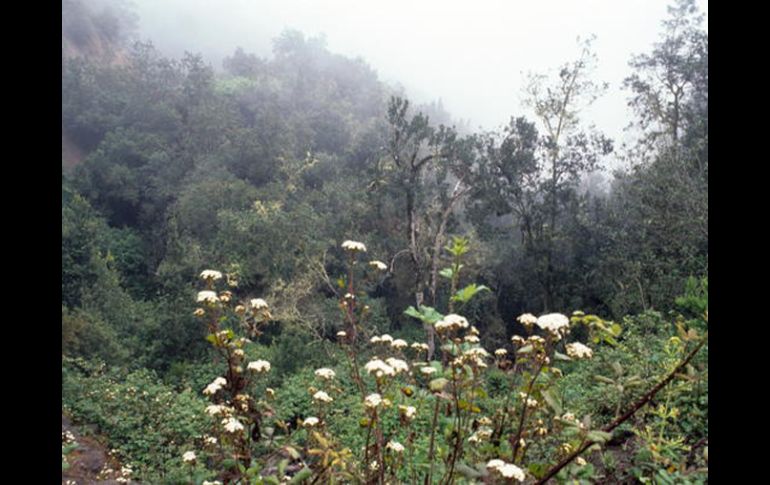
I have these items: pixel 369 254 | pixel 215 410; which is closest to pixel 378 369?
pixel 215 410

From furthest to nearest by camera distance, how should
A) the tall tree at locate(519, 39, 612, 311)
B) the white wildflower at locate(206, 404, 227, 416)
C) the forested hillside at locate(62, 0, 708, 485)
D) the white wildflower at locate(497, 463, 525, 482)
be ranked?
1. the tall tree at locate(519, 39, 612, 311)
2. the forested hillside at locate(62, 0, 708, 485)
3. the white wildflower at locate(206, 404, 227, 416)
4. the white wildflower at locate(497, 463, 525, 482)

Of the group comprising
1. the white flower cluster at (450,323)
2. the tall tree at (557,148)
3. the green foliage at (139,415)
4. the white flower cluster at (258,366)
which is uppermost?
the tall tree at (557,148)

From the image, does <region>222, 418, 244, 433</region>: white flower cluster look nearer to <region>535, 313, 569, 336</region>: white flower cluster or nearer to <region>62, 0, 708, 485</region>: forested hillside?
<region>62, 0, 708, 485</region>: forested hillside

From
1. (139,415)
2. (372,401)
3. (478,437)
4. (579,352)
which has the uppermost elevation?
(579,352)

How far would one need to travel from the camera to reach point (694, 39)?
1159cm

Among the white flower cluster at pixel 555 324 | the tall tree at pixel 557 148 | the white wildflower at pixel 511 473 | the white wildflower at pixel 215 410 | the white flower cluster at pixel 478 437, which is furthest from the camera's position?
the tall tree at pixel 557 148

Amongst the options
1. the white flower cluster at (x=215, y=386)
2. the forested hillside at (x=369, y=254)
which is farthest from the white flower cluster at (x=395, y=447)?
the white flower cluster at (x=215, y=386)

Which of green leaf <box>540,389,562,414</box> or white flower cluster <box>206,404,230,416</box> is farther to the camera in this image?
white flower cluster <box>206,404,230,416</box>

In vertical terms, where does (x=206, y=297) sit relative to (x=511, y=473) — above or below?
above

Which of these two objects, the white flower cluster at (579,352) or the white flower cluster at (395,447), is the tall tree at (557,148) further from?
the white flower cluster at (579,352)

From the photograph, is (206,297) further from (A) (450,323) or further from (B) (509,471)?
(B) (509,471)

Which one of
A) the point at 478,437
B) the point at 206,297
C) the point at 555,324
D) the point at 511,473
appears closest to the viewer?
the point at 511,473

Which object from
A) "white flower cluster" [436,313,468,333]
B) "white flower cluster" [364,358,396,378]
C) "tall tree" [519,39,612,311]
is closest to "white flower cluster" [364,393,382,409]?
"white flower cluster" [364,358,396,378]
